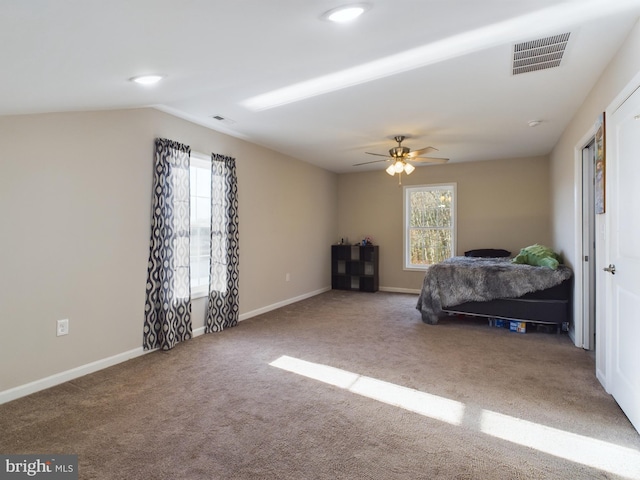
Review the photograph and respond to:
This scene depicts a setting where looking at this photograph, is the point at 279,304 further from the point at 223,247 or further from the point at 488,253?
the point at 488,253

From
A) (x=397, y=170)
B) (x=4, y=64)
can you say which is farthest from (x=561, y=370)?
(x=4, y=64)

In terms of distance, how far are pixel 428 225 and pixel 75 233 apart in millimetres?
5661

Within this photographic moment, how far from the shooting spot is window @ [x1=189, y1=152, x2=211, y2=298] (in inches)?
164

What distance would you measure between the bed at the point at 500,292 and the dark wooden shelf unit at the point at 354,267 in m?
2.24

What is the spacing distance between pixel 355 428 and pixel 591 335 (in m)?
2.97

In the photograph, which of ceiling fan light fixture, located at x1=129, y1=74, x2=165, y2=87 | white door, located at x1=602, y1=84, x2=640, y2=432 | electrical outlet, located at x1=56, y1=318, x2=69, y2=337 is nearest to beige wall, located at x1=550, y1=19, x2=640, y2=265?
white door, located at x1=602, y1=84, x2=640, y2=432

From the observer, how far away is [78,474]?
1.74 meters

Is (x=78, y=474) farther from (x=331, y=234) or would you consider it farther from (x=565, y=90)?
(x=331, y=234)

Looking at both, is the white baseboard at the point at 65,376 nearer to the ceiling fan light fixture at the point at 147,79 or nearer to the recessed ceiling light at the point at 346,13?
the ceiling fan light fixture at the point at 147,79

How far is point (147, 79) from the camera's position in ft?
7.95

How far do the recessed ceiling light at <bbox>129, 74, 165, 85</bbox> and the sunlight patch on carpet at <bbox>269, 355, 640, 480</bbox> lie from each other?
2443 mm

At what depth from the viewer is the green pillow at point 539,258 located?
4.23 meters

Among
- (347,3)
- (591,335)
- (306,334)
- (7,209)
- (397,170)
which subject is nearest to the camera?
(347,3)

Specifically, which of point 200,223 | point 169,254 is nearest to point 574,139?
point 200,223
